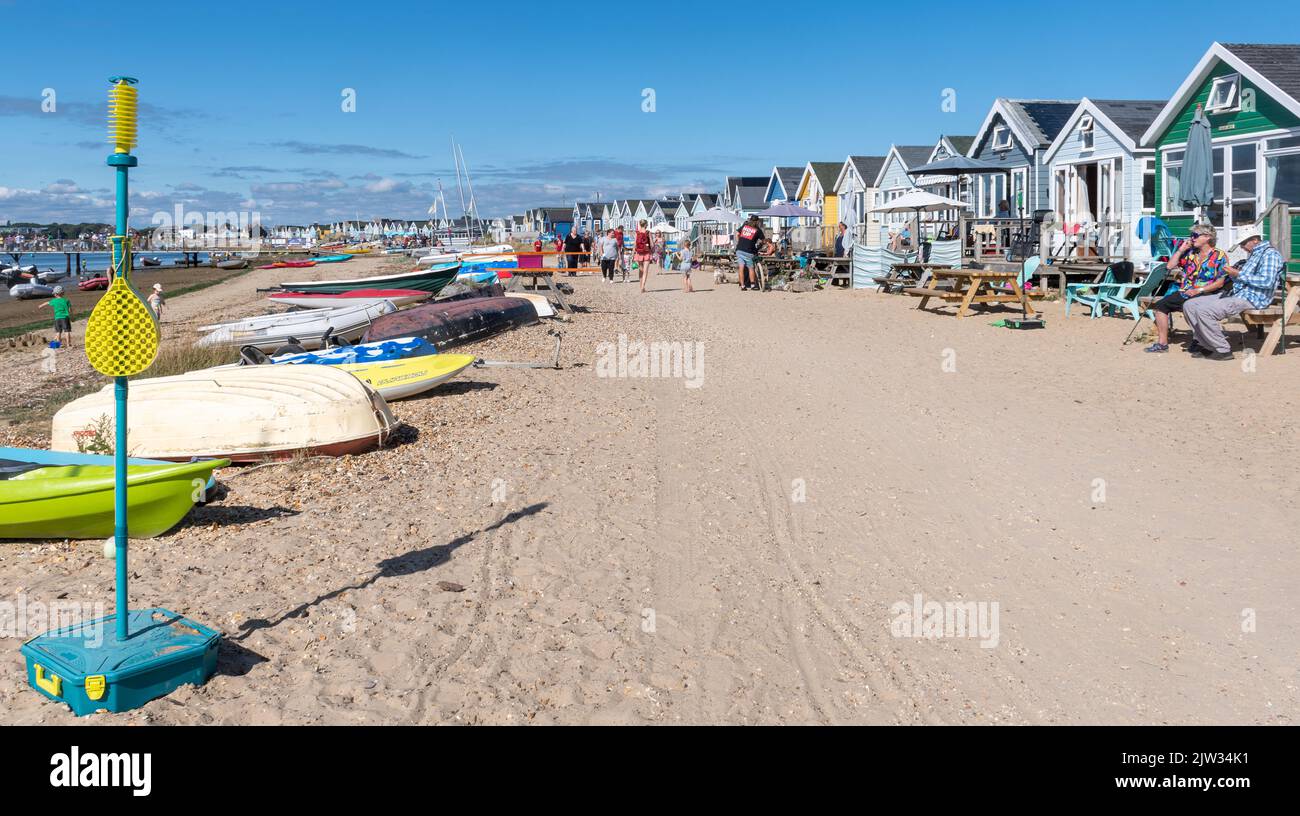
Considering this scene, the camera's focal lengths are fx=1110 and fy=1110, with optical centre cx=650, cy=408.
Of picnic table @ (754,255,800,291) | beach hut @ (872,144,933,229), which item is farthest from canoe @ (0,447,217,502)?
beach hut @ (872,144,933,229)

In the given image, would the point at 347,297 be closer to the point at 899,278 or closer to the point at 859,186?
the point at 899,278

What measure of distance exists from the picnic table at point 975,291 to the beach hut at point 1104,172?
5517 millimetres

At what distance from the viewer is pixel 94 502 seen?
6.41 meters

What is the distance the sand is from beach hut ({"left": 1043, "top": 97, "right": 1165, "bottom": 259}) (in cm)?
1508

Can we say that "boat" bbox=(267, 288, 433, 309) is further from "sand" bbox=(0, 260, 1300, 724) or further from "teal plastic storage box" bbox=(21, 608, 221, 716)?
"teal plastic storage box" bbox=(21, 608, 221, 716)

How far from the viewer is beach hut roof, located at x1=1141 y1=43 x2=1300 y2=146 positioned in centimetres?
1992

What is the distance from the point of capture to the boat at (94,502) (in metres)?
6.34

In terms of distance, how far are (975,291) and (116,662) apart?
16973 millimetres

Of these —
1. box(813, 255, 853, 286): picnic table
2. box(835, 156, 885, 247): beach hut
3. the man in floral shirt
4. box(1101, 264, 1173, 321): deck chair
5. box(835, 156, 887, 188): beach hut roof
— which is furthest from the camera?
box(835, 156, 887, 188): beach hut roof

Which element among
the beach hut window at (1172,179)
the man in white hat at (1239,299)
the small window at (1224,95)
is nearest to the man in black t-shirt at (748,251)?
the beach hut window at (1172,179)

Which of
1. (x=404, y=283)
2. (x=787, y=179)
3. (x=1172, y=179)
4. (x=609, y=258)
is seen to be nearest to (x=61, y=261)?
(x=787, y=179)

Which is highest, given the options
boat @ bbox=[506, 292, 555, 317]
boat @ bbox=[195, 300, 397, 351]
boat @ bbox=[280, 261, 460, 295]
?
boat @ bbox=[280, 261, 460, 295]

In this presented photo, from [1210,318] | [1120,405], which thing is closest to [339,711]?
[1120,405]
